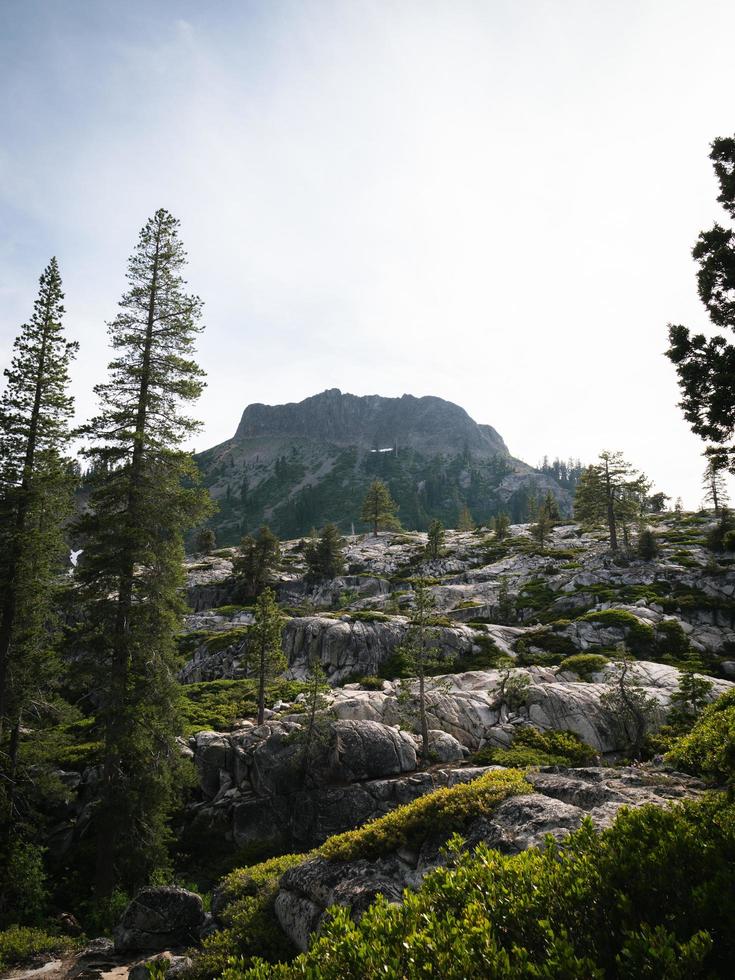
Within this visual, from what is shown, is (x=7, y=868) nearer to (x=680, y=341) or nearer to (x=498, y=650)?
(x=680, y=341)

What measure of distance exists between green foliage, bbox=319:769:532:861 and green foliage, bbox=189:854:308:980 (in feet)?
6.09

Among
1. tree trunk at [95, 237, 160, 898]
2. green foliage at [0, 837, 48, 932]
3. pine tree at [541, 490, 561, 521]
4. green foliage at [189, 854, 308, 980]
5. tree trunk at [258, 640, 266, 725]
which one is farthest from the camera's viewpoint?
pine tree at [541, 490, 561, 521]

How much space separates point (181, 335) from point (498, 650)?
3784 cm

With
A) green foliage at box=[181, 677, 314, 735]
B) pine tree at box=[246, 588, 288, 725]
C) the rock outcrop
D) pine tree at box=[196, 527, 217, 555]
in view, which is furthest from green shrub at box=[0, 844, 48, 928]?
pine tree at box=[196, 527, 217, 555]

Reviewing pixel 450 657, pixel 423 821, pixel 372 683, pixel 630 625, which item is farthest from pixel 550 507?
pixel 423 821

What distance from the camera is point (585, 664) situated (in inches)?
1494

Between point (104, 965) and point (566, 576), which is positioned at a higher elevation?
point (566, 576)

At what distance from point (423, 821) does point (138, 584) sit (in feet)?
43.4

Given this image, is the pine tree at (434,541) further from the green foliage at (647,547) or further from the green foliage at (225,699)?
the green foliage at (225,699)

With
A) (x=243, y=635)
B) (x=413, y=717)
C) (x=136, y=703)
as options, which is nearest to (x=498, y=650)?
(x=413, y=717)

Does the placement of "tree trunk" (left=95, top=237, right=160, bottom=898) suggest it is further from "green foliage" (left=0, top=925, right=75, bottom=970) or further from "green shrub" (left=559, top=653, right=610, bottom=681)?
"green shrub" (left=559, top=653, right=610, bottom=681)

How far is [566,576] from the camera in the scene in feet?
204

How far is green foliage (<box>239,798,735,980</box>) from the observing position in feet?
13.2

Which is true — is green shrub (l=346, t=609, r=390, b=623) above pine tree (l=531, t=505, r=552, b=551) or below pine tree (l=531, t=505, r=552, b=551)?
below
